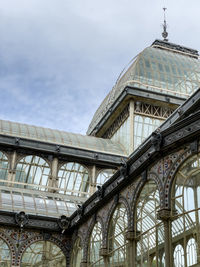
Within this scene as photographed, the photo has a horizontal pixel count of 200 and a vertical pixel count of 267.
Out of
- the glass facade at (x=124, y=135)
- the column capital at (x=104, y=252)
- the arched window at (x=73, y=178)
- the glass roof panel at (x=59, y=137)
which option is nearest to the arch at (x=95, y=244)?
the column capital at (x=104, y=252)

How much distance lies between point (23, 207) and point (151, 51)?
26.6m

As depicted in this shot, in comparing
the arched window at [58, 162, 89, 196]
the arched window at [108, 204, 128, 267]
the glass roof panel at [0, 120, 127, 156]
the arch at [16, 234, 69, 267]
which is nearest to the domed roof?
the glass roof panel at [0, 120, 127, 156]

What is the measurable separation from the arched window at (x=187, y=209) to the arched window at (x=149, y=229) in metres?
1.30

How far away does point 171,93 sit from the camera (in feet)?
160

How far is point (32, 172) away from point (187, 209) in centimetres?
2326

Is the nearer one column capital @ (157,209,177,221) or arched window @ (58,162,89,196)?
column capital @ (157,209,177,221)

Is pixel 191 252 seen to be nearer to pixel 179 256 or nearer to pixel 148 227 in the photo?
pixel 179 256

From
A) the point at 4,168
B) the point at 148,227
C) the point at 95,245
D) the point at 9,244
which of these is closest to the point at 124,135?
the point at 4,168

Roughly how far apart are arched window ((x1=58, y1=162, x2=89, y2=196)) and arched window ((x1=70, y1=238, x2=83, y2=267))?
906 centimetres

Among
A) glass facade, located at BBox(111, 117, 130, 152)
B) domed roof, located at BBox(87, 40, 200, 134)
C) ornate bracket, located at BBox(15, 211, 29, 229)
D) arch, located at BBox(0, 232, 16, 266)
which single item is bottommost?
arch, located at BBox(0, 232, 16, 266)

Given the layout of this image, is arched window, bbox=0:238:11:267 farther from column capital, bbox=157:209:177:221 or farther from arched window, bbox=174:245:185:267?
arched window, bbox=174:245:185:267

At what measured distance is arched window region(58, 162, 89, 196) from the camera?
41.8 meters

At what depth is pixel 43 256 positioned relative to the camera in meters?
32.8

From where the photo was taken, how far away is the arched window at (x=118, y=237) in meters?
25.3
